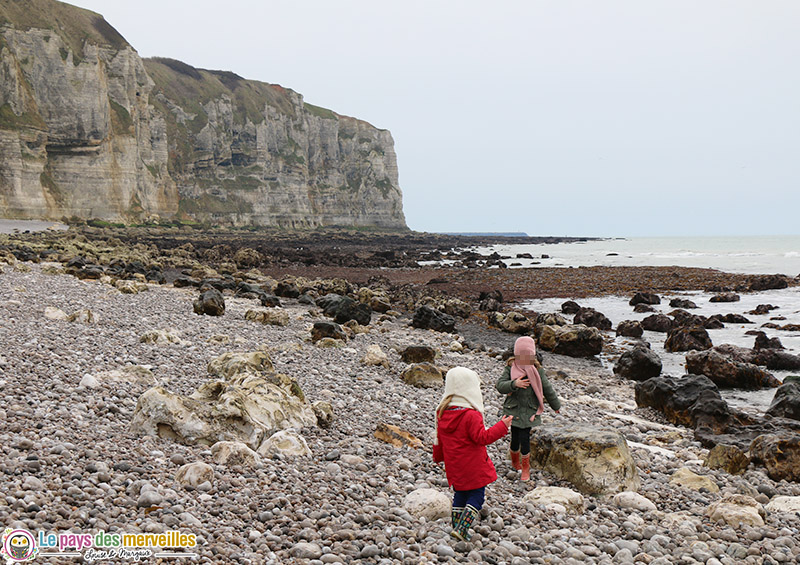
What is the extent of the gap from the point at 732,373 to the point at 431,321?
9.21 meters

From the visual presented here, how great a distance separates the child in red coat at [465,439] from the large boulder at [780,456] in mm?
4327

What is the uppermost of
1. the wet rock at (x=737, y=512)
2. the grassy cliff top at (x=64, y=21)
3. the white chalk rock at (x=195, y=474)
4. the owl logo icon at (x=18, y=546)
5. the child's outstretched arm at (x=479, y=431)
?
the grassy cliff top at (x=64, y=21)

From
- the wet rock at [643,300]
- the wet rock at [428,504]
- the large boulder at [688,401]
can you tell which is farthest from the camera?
the wet rock at [643,300]

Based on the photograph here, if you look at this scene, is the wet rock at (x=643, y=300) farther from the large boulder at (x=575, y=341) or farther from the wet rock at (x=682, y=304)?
the large boulder at (x=575, y=341)

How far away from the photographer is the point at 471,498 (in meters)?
4.77

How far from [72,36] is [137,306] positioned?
281 feet

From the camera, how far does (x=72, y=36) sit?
80.9 m

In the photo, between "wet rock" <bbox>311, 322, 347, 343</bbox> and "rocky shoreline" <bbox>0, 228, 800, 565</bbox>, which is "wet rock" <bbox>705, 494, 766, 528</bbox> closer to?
"rocky shoreline" <bbox>0, 228, 800, 565</bbox>

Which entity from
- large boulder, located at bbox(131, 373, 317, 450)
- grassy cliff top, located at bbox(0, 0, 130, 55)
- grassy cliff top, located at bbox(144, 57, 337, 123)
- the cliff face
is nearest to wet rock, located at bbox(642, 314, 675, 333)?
large boulder, located at bbox(131, 373, 317, 450)

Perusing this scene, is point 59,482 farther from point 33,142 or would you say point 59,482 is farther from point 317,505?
point 33,142

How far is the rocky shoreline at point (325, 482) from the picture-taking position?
423cm

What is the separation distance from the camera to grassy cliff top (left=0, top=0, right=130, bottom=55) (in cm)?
7644

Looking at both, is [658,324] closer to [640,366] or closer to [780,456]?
[640,366]

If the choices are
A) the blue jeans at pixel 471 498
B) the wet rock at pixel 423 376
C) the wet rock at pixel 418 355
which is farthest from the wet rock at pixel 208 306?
the blue jeans at pixel 471 498
